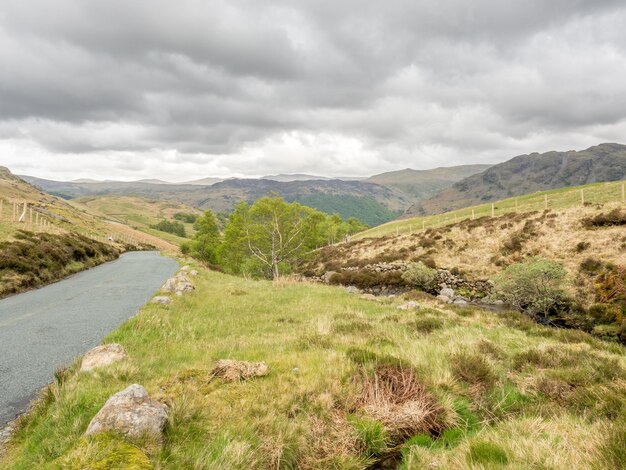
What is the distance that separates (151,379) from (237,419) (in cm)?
259

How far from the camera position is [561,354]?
966 centimetres

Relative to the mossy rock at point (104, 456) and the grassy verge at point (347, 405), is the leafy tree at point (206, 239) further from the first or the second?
the mossy rock at point (104, 456)

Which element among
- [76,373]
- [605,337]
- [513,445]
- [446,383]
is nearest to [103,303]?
[76,373]

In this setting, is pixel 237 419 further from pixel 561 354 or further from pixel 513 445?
pixel 561 354

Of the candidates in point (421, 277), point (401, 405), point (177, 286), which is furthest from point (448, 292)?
point (401, 405)

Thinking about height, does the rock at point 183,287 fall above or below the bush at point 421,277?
above

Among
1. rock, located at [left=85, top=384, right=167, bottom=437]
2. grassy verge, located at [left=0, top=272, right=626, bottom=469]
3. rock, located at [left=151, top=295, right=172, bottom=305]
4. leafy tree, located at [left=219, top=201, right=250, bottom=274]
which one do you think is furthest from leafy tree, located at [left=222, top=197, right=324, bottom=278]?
rock, located at [left=85, top=384, right=167, bottom=437]

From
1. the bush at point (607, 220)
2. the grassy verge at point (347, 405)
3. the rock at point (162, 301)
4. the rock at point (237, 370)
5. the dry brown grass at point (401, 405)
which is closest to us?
the grassy verge at point (347, 405)

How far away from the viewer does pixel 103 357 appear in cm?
784

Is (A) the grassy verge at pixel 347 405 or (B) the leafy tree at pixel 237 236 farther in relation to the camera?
(B) the leafy tree at pixel 237 236

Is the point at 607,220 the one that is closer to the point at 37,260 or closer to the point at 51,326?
the point at 51,326

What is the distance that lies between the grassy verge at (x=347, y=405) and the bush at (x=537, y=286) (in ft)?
40.3

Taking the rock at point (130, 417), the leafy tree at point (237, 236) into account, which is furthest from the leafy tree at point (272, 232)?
the rock at point (130, 417)

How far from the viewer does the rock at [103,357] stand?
7.48 meters
